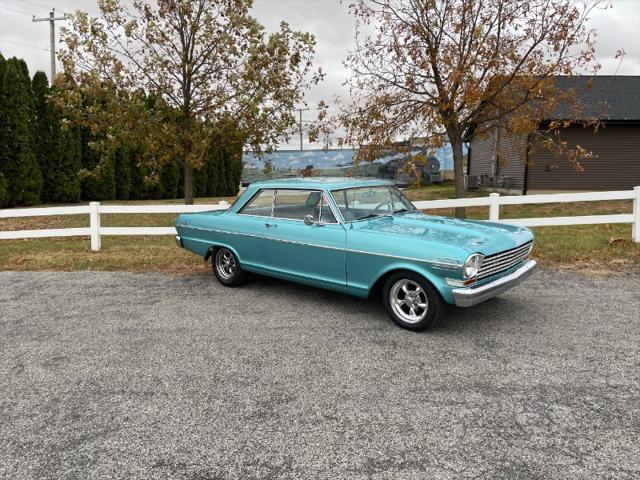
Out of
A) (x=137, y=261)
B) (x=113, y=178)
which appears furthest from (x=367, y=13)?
(x=113, y=178)

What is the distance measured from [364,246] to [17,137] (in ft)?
52.7

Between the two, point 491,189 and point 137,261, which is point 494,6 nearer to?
point 137,261

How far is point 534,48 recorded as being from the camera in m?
11.5

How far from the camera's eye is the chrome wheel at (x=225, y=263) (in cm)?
640

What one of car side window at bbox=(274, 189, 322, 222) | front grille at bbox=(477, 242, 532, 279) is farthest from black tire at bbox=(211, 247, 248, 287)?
front grille at bbox=(477, 242, 532, 279)

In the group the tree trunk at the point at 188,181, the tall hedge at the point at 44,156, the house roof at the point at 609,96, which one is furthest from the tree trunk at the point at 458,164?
the tree trunk at the point at 188,181

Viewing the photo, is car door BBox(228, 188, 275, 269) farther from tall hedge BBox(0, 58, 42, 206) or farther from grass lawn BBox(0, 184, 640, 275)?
tall hedge BBox(0, 58, 42, 206)

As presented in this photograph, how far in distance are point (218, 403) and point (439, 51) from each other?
Result: 414 inches

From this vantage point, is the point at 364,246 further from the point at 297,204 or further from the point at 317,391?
the point at 317,391

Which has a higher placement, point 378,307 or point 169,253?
point 169,253

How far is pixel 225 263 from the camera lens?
6562 millimetres

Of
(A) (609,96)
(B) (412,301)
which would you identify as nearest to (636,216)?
(B) (412,301)

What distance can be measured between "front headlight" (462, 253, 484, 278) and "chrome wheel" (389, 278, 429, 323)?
1.58 ft

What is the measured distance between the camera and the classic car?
443cm
